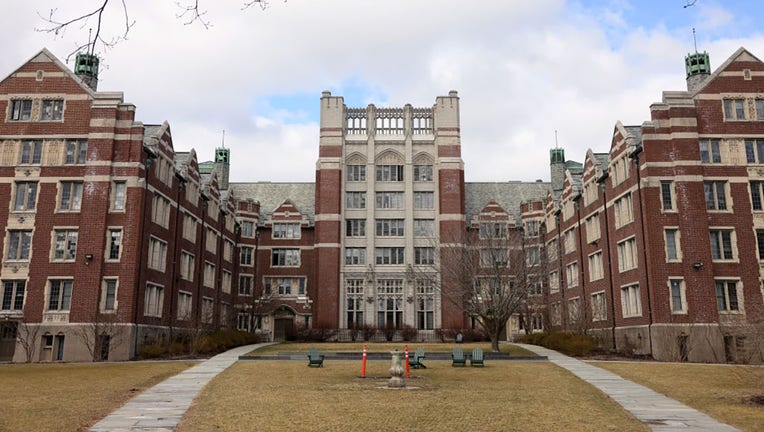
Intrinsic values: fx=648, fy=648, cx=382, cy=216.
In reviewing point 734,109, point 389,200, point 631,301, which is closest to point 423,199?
point 389,200

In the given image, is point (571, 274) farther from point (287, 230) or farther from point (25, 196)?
point (25, 196)

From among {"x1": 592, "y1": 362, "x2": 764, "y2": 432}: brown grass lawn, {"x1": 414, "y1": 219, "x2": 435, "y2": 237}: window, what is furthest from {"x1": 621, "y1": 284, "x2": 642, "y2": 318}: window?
{"x1": 414, "y1": 219, "x2": 435, "y2": 237}: window

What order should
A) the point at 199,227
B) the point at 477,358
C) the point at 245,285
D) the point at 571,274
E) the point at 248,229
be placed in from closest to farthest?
the point at 477,358
the point at 199,227
the point at 571,274
the point at 245,285
the point at 248,229

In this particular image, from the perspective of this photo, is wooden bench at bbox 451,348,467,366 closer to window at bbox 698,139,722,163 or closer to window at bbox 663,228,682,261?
window at bbox 663,228,682,261

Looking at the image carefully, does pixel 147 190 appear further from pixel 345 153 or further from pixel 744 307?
pixel 744 307

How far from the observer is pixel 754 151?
122 ft

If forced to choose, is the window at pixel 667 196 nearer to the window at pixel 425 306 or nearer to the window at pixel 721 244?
the window at pixel 721 244

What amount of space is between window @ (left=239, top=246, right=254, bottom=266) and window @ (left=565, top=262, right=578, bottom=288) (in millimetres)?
29897

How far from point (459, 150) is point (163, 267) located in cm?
3190

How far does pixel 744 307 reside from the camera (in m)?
35.0

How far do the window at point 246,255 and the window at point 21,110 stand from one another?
2752cm

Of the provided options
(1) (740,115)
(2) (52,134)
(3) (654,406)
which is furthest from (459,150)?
(3) (654,406)

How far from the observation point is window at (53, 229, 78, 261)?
3631 centimetres

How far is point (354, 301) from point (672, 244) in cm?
3201
